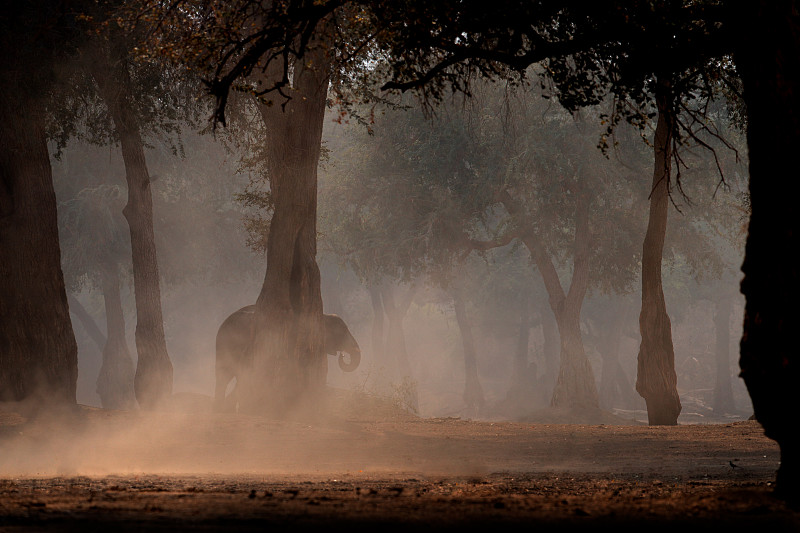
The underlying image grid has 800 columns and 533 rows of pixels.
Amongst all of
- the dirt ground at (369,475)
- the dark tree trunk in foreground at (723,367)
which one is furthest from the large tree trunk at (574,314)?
the dark tree trunk in foreground at (723,367)

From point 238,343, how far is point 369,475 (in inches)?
483

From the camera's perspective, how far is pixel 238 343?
2180 cm

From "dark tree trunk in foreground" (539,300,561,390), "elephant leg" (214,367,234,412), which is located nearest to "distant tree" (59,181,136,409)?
"elephant leg" (214,367,234,412)

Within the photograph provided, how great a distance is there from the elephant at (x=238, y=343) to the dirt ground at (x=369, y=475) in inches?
193

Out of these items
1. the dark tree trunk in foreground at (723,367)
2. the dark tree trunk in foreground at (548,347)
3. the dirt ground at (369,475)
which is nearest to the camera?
the dirt ground at (369,475)

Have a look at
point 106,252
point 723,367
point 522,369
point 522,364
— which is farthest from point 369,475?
point 723,367

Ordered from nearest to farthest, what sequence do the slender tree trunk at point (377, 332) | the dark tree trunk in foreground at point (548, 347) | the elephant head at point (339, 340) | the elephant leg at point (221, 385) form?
the elephant leg at point (221, 385)
the elephant head at point (339, 340)
the slender tree trunk at point (377, 332)
the dark tree trunk in foreground at point (548, 347)

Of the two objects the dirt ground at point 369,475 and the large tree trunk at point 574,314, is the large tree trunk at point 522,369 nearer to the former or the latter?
the large tree trunk at point 574,314

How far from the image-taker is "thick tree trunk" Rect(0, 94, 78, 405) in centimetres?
1402

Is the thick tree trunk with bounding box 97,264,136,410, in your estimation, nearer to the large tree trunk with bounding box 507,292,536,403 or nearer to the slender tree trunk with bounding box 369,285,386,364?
the slender tree trunk with bounding box 369,285,386,364

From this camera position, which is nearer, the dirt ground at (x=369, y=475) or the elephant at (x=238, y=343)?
the dirt ground at (x=369, y=475)

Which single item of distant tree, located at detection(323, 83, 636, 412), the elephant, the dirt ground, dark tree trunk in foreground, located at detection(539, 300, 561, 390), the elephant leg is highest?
distant tree, located at detection(323, 83, 636, 412)

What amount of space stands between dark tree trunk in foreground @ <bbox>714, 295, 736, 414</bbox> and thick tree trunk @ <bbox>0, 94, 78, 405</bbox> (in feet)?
126

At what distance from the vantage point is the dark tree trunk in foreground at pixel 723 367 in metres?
45.3
